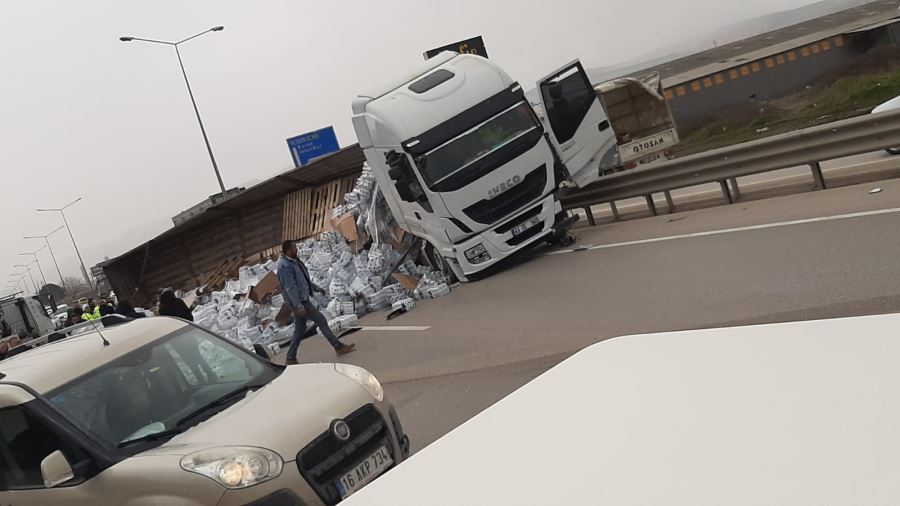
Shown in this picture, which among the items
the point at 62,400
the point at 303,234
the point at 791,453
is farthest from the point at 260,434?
the point at 303,234

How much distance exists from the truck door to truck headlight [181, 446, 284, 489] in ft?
35.9

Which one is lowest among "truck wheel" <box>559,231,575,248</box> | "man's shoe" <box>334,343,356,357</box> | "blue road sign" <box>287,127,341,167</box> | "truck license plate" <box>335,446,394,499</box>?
"man's shoe" <box>334,343,356,357</box>

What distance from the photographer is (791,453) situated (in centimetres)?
158

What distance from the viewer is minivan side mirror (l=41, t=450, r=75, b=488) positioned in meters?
4.95

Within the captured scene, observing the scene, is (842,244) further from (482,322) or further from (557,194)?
(557,194)

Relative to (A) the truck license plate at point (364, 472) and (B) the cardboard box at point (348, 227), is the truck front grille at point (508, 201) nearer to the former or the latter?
(B) the cardboard box at point (348, 227)

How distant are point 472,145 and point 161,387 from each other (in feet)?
30.0

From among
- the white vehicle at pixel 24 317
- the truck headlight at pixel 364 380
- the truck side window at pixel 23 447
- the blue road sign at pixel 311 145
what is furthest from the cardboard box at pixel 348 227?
the blue road sign at pixel 311 145

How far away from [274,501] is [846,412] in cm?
392

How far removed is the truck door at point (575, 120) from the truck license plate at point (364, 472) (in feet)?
33.4

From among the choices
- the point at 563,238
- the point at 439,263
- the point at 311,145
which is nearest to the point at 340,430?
the point at 563,238

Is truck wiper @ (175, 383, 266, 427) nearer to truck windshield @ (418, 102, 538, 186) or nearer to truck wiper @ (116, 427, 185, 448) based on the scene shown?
truck wiper @ (116, 427, 185, 448)

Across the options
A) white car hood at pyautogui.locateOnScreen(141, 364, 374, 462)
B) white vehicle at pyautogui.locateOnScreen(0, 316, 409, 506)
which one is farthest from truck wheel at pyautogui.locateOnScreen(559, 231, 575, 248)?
white car hood at pyautogui.locateOnScreen(141, 364, 374, 462)

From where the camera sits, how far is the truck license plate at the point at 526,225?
14.4 m
